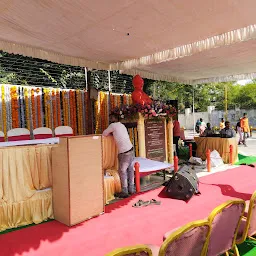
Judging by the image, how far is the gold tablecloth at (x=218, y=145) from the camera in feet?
28.4

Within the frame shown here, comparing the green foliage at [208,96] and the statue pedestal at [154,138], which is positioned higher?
the green foliage at [208,96]

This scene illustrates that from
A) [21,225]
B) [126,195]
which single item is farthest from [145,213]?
[21,225]

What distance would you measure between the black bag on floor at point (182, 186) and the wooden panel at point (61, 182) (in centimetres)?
216

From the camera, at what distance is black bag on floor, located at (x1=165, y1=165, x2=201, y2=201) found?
481 centimetres

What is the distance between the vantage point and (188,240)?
1.97m

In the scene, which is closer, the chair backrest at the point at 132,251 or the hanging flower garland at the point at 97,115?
the chair backrest at the point at 132,251

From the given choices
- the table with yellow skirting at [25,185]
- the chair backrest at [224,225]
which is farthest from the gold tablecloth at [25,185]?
the chair backrest at [224,225]

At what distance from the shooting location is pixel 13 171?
3.94m

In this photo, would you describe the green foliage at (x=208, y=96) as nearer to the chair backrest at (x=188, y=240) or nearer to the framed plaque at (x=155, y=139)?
the framed plaque at (x=155, y=139)

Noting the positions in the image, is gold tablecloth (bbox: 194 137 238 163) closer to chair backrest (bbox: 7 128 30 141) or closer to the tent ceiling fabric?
the tent ceiling fabric

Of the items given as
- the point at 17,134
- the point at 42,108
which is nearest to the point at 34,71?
the point at 42,108

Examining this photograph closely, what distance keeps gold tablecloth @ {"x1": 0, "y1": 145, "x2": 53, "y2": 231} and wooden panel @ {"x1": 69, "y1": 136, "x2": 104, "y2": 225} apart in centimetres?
65

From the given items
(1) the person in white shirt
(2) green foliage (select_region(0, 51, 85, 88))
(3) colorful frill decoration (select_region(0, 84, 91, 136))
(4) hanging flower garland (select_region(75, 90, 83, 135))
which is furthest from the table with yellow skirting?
(2) green foliage (select_region(0, 51, 85, 88))

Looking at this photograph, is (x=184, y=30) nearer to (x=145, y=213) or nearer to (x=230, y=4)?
(x=230, y=4)
